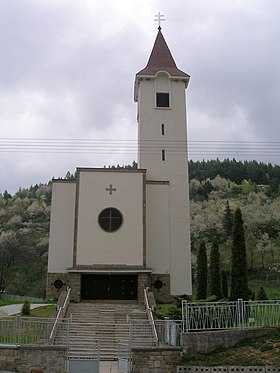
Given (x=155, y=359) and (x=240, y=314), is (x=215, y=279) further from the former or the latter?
(x=155, y=359)

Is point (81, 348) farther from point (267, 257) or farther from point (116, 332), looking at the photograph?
point (267, 257)

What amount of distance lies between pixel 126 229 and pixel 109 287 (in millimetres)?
3732

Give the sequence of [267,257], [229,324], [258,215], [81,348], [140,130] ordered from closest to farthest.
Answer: [229,324] < [81,348] < [140,130] < [267,257] < [258,215]

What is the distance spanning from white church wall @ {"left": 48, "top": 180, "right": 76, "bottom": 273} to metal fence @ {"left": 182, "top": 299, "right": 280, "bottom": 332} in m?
15.6

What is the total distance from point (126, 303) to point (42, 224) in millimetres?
52359

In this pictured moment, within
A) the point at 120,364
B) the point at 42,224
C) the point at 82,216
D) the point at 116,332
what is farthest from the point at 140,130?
the point at 42,224

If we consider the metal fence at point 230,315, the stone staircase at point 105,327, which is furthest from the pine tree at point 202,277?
the metal fence at point 230,315

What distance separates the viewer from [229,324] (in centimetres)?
1584

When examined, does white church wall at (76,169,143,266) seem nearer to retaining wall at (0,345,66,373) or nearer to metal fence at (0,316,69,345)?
metal fence at (0,316,69,345)

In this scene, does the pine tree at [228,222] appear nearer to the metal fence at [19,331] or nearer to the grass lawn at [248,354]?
the grass lawn at [248,354]

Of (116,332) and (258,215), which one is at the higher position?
(258,215)

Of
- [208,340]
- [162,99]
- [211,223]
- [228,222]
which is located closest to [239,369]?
[208,340]

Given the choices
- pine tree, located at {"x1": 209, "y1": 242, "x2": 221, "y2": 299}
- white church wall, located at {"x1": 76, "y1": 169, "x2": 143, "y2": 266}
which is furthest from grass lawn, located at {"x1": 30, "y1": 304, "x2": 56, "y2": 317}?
pine tree, located at {"x1": 209, "y1": 242, "x2": 221, "y2": 299}

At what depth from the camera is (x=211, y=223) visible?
242 ft
